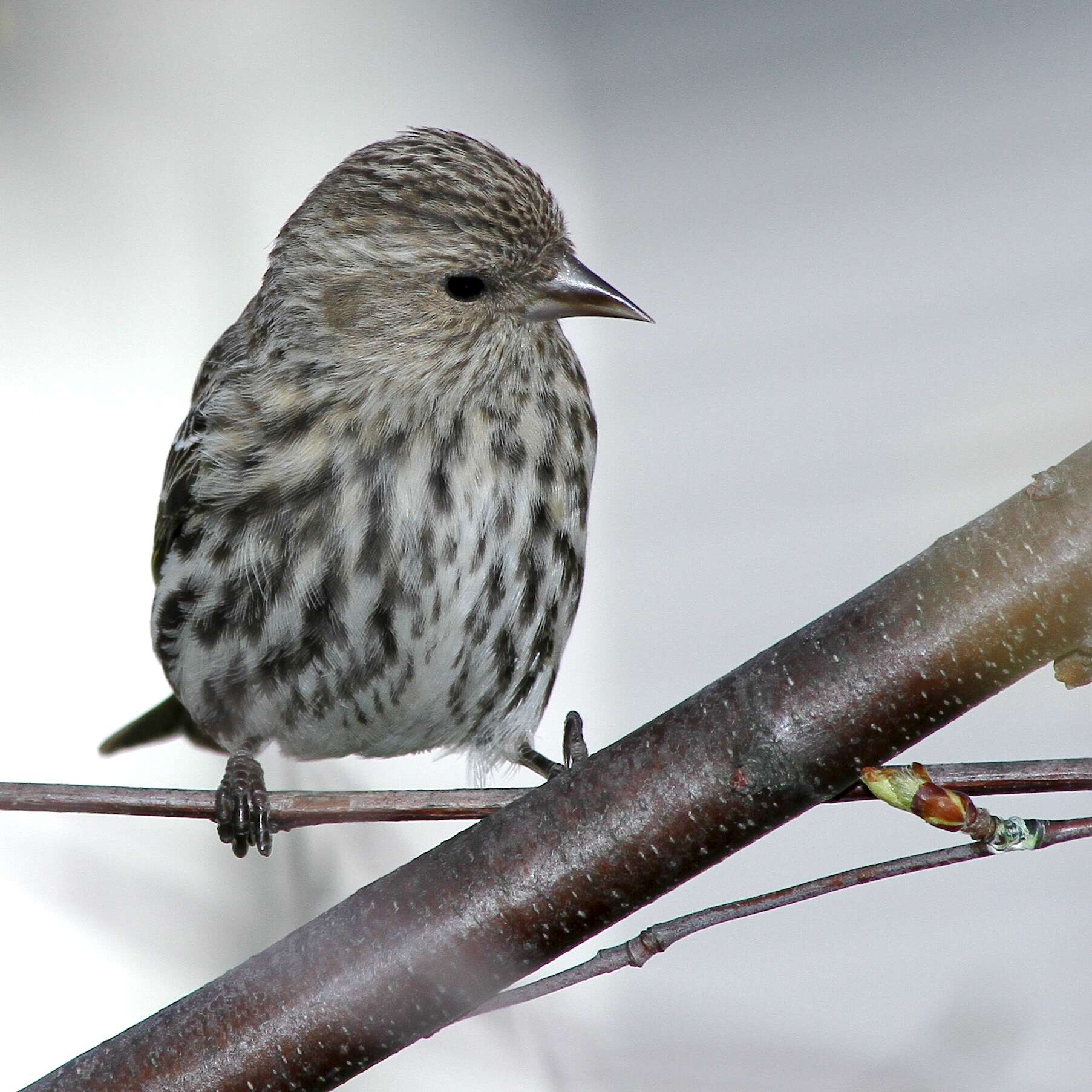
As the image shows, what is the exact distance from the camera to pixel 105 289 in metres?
5.39

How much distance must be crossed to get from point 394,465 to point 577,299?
0.47 m

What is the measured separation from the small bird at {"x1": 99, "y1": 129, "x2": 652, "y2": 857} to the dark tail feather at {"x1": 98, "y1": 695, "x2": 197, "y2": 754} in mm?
624

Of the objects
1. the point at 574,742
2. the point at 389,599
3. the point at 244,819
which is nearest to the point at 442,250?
the point at 389,599

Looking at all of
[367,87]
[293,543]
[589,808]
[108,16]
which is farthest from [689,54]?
[589,808]

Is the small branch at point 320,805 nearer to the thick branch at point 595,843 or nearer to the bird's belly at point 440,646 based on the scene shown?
the thick branch at point 595,843

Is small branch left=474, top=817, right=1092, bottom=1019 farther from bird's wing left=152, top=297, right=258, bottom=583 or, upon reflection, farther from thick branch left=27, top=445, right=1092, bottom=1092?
bird's wing left=152, top=297, right=258, bottom=583

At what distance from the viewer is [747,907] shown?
145 centimetres

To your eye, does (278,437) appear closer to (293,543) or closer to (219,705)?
(293,543)

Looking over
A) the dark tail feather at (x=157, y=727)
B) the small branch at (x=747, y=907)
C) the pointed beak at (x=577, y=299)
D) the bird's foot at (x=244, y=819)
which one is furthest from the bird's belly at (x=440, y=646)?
the small branch at (x=747, y=907)

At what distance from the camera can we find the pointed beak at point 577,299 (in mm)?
2631

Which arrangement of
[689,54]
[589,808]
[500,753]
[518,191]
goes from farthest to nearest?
[689,54] → [500,753] → [518,191] → [589,808]

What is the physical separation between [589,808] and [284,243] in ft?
5.75

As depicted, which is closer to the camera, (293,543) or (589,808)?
(589,808)

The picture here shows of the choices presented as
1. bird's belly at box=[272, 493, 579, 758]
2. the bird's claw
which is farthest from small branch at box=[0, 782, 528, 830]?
bird's belly at box=[272, 493, 579, 758]
